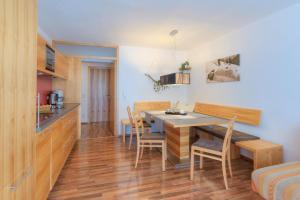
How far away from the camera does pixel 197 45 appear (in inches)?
187

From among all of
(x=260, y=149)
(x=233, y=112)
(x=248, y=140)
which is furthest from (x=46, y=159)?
(x=233, y=112)

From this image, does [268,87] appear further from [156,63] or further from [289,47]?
[156,63]

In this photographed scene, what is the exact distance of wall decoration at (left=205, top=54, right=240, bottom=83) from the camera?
3.50m

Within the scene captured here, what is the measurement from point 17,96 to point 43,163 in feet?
3.05

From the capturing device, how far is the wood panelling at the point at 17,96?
0.94 m

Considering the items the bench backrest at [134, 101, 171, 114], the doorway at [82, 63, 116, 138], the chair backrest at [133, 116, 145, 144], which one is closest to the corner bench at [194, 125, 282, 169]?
the chair backrest at [133, 116, 145, 144]

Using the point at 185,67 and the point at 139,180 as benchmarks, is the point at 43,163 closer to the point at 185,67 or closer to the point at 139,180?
the point at 139,180

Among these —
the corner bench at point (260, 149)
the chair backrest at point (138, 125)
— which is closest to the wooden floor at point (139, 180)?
the corner bench at point (260, 149)

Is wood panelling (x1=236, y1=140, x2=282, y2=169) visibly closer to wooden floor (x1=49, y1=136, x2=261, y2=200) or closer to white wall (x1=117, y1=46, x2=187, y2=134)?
wooden floor (x1=49, y1=136, x2=261, y2=200)

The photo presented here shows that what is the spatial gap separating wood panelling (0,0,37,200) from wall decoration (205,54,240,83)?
334 cm

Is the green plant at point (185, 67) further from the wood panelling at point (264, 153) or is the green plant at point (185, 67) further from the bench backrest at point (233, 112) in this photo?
the wood panelling at point (264, 153)

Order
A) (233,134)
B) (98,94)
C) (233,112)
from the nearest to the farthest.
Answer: (233,134)
(233,112)
(98,94)

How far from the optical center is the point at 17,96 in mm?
1080

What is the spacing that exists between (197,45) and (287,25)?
7.51 ft
